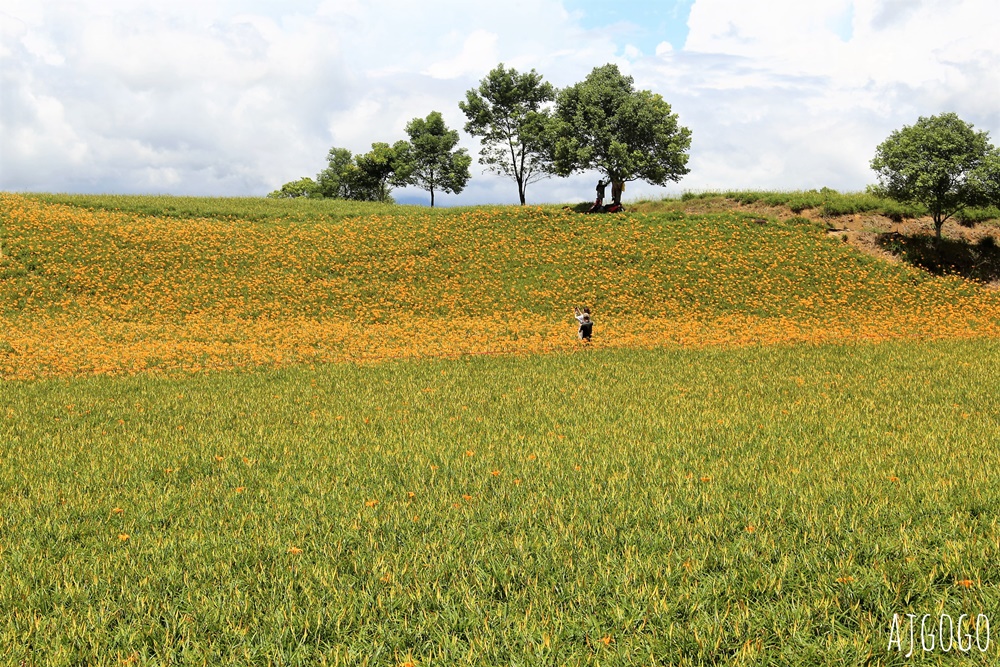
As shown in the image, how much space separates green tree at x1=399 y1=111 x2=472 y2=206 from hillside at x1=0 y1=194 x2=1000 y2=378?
3171 cm

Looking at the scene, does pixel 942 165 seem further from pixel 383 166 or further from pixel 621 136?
pixel 383 166

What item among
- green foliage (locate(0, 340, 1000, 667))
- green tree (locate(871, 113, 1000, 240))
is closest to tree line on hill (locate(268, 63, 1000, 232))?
green tree (locate(871, 113, 1000, 240))

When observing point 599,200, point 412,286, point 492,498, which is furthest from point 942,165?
point 492,498

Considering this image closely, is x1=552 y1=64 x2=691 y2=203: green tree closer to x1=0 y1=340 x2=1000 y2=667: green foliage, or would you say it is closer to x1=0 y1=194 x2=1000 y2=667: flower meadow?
x1=0 y1=194 x2=1000 y2=667: flower meadow

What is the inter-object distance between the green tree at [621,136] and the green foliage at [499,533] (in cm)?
4193

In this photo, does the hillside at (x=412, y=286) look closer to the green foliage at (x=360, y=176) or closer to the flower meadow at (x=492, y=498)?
the flower meadow at (x=492, y=498)

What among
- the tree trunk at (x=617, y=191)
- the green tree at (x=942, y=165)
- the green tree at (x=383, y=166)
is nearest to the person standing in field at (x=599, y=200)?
the tree trunk at (x=617, y=191)

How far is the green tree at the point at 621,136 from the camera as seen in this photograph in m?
49.5

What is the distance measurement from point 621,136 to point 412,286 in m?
28.1

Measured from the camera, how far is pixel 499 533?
18.8ft

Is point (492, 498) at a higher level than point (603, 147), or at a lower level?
lower

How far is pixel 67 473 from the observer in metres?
8.02

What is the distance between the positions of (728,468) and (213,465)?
6882 millimetres

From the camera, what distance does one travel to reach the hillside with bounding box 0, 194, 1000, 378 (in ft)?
72.5
